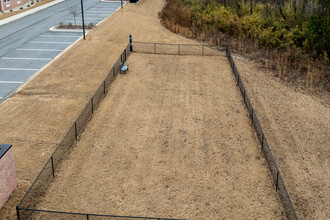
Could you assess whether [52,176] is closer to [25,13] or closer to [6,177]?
[6,177]

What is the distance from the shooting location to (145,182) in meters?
17.0

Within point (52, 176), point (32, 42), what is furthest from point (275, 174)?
point (32, 42)

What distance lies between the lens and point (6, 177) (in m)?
15.5

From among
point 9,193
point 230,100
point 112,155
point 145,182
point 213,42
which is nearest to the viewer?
point 9,193

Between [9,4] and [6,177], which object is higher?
[9,4]

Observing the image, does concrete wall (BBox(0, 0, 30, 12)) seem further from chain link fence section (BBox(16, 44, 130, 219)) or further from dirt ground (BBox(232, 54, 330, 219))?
dirt ground (BBox(232, 54, 330, 219))

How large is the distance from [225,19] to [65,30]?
66.6 feet

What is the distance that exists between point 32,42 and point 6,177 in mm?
27056

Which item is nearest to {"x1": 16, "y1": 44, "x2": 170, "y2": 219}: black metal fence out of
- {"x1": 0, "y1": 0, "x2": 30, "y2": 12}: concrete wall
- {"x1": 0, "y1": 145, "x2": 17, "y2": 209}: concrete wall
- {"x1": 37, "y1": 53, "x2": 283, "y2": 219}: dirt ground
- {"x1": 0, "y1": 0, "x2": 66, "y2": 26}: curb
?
{"x1": 37, "y1": 53, "x2": 283, "y2": 219}: dirt ground

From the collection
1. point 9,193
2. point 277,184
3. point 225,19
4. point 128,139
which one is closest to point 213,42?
point 225,19

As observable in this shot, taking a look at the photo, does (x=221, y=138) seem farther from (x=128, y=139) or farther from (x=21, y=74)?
(x=21, y=74)

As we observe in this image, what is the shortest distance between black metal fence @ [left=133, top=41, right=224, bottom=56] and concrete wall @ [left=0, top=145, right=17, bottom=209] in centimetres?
2324

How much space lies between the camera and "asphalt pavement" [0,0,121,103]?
29.8 meters

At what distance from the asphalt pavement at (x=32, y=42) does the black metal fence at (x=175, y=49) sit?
8056mm
